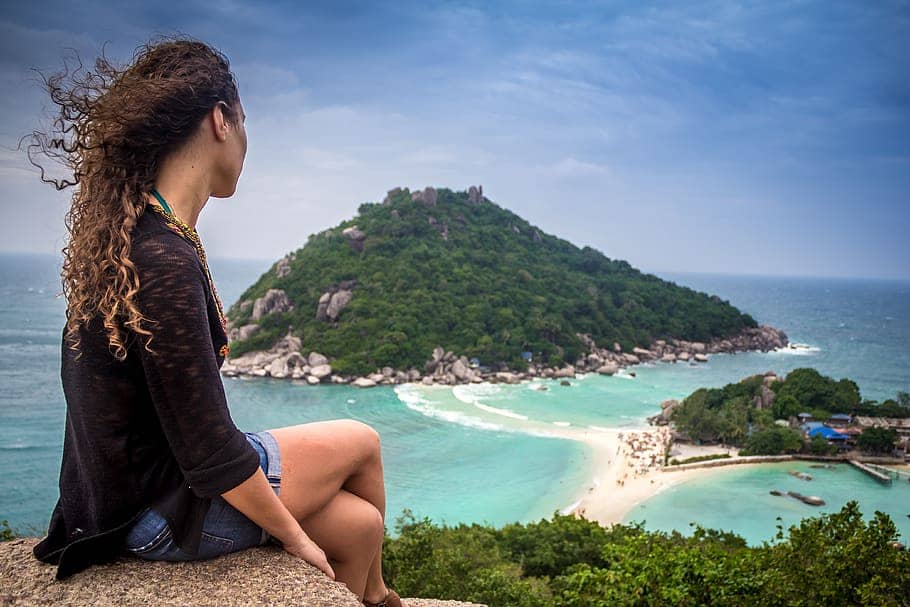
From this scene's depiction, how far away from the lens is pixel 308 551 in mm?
1478

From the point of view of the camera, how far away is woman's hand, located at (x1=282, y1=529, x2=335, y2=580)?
1454 mm

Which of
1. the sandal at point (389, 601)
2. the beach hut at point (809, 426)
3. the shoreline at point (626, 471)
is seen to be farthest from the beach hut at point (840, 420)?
the sandal at point (389, 601)

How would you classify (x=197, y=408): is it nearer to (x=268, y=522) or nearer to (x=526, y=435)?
(x=268, y=522)

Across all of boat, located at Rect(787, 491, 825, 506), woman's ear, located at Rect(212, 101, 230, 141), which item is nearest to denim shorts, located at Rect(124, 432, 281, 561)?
woman's ear, located at Rect(212, 101, 230, 141)

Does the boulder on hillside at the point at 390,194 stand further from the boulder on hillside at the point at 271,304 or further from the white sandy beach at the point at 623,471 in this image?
the white sandy beach at the point at 623,471

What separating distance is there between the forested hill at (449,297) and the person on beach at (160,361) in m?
31.2

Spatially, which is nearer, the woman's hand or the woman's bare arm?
the woman's bare arm

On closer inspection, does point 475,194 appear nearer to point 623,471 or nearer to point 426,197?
point 426,197

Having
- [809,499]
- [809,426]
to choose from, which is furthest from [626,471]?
[809,426]

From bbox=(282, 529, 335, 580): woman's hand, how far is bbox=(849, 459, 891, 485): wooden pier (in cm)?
2543

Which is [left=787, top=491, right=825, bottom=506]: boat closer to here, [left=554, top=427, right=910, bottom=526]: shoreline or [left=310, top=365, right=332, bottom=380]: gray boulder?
[left=554, top=427, right=910, bottom=526]: shoreline

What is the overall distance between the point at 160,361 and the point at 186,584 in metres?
0.61

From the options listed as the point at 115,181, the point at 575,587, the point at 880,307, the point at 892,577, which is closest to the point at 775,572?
the point at 892,577

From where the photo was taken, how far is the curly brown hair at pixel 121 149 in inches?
47.6
